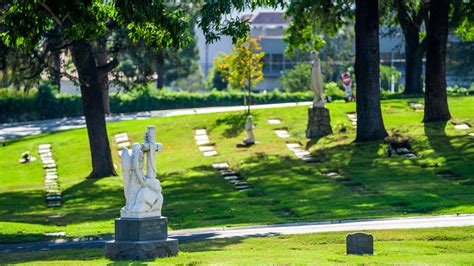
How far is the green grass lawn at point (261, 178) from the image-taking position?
35750mm

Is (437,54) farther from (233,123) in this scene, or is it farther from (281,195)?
(233,123)

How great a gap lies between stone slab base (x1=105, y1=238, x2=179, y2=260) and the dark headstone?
3.70 metres

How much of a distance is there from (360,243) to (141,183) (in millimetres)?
4837

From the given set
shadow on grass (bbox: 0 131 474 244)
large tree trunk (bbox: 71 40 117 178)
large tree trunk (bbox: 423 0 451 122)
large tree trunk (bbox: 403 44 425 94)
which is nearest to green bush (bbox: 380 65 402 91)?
large tree trunk (bbox: 403 44 425 94)

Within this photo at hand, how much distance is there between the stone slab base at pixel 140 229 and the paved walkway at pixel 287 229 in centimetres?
504

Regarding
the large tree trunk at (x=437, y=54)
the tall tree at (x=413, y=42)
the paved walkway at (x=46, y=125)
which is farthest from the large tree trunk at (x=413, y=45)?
the large tree trunk at (x=437, y=54)

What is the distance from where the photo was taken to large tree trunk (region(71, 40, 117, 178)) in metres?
49.5

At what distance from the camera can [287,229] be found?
105 feet

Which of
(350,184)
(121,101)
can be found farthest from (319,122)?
(121,101)

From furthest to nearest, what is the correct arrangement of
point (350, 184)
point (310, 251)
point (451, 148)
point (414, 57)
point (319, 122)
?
point (414, 57)
point (319, 122)
point (451, 148)
point (350, 184)
point (310, 251)

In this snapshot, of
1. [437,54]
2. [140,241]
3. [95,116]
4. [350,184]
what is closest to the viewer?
[140,241]

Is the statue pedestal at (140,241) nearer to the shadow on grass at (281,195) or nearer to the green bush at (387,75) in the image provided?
the shadow on grass at (281,195)

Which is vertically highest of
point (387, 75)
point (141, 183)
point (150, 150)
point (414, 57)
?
point (414, 57)

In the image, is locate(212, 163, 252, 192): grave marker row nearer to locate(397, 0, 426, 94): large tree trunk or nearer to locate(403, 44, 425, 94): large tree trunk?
locate(397, 0, 426, 94): large tree trunk
